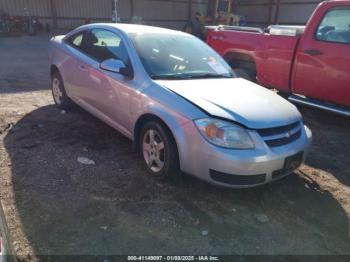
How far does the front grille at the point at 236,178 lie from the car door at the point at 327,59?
280cm

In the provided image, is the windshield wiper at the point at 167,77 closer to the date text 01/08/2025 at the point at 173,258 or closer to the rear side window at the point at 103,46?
the rear side window at the point at 103,46

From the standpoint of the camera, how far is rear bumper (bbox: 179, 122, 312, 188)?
2.98 meters

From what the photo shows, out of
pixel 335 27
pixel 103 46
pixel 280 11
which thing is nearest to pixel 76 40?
pixel 103 46

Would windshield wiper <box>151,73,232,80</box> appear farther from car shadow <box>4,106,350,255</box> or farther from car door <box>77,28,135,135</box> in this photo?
car shadow <box>4,106,350,255</box>

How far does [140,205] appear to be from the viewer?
10.4 feet

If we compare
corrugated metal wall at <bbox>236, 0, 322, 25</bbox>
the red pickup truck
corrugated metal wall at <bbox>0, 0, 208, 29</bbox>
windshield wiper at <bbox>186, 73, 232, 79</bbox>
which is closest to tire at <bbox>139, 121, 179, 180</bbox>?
windshield wiper at <bbox>186, 73, 232, 79</bbox>

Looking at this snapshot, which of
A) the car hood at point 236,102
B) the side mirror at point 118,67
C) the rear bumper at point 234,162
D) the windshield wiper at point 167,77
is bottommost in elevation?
the rear bumper at point 234,162

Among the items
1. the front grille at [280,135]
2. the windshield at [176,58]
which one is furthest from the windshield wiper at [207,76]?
the front grille at [280,135]

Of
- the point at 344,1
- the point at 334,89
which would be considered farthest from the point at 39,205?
the point at 344,1

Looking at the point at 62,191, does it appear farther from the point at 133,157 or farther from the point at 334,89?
the point at 334,89

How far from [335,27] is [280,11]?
19.4 meters

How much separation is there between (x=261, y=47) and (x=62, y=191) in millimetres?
4367

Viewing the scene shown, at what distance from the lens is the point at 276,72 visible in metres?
5.85

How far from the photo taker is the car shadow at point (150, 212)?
2705 mm
